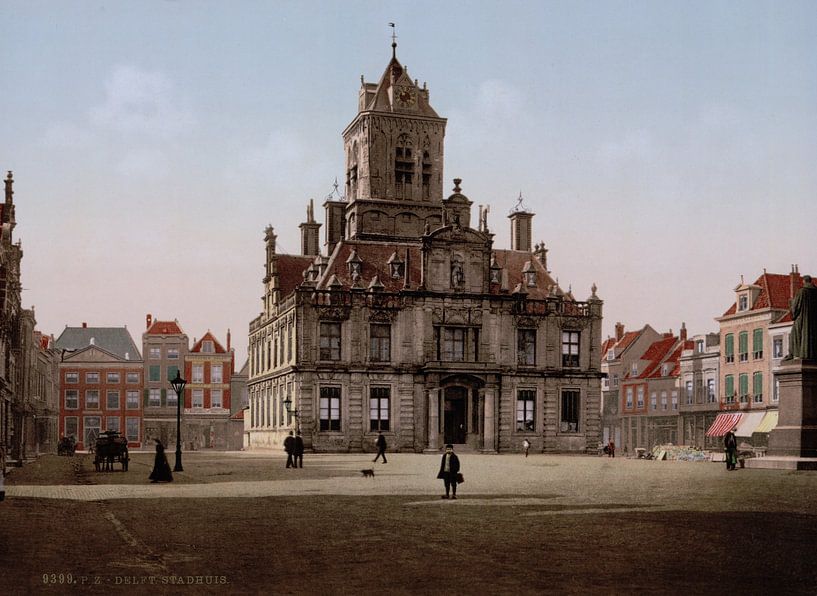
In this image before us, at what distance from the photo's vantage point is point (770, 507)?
60.4 ft

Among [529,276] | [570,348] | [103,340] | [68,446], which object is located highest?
[529,276]

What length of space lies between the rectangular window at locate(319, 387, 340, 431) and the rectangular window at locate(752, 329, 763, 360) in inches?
1029

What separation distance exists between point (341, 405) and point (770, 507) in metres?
40.1

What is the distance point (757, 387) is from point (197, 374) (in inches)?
2024

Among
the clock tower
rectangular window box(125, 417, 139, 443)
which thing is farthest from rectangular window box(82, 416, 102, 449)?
the clock tower

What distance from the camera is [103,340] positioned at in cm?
9931

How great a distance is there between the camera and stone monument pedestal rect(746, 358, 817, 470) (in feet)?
99.2

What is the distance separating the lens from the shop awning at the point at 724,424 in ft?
219

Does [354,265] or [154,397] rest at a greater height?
[354,265]

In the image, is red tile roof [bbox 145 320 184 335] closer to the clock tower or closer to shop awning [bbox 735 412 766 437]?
the clock tower

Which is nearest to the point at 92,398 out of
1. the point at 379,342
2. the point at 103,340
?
the point at 103,340

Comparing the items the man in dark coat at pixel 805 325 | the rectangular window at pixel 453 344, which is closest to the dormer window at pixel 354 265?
the rectangular window at pixel 453 344

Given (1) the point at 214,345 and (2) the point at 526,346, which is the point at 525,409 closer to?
(2) the point at 526,346

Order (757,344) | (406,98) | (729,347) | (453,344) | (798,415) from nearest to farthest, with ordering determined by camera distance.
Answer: (798,415)
(453,344)
(757,344)
(406,98)
(729,347)
